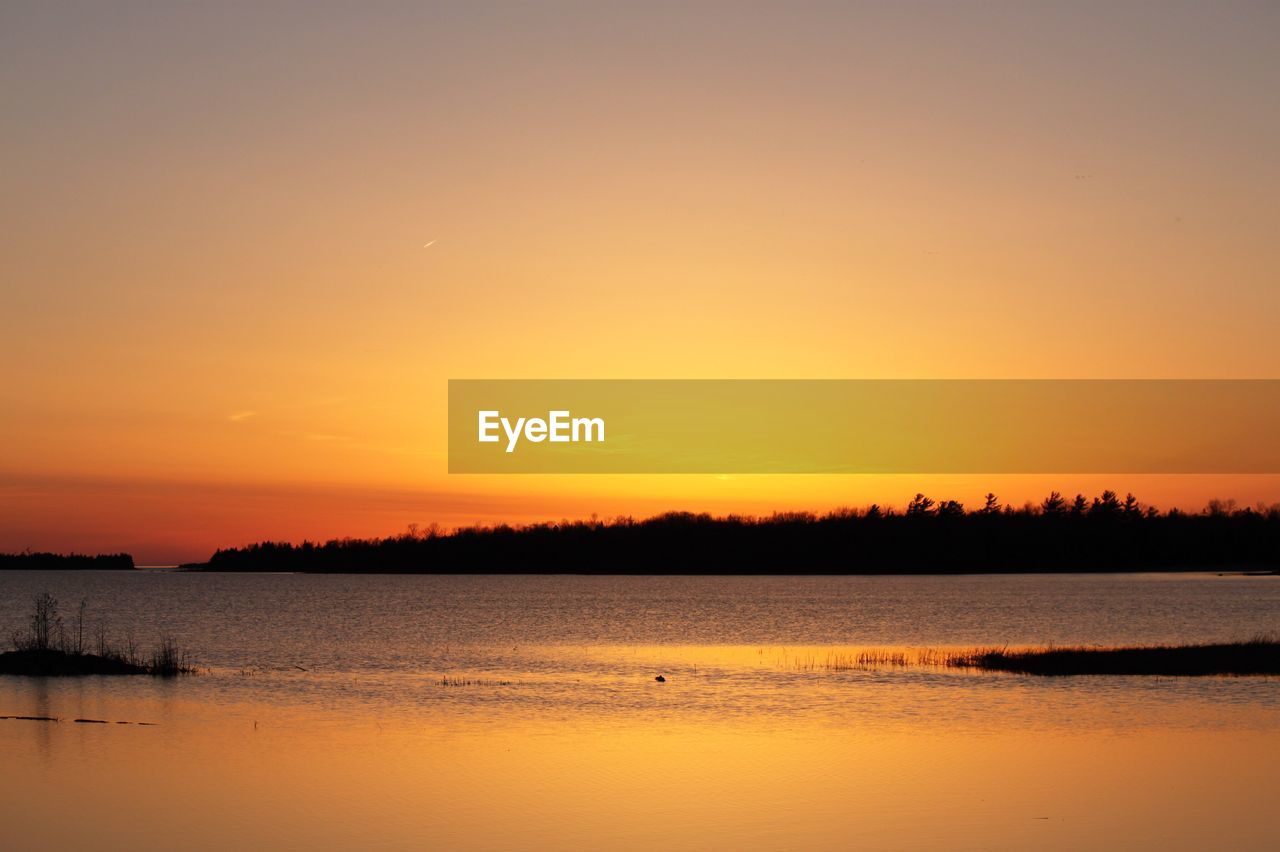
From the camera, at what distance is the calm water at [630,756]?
2431 centimetres

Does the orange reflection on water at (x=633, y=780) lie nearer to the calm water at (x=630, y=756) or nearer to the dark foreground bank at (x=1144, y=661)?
the calm water at (x=630, y=756)

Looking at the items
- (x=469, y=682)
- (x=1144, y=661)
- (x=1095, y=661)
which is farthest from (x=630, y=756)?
(x=1144, y=661)

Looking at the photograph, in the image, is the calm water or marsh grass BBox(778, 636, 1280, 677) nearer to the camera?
the calm water

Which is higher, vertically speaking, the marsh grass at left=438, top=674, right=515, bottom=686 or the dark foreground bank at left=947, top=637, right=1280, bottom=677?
the dark foreground bank at left=947, top=637, right=1280, bottom=677

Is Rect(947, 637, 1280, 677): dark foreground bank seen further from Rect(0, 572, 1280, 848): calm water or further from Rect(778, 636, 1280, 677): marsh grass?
Rect(0, 572, 1280, 848): calm water

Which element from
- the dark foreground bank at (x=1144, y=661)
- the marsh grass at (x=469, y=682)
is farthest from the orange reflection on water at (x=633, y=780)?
the dark foreground bank at (x=1144, y=661)

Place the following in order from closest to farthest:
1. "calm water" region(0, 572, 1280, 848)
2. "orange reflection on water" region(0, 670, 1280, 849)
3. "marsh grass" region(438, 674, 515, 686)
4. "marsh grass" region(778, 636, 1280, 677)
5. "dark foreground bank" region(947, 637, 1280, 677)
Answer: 1. "orange reflection on water" region(0, 670, 1280, 849)
2. "calm water" region(0, 572, 1280, 848)
3. "dark foreground bank" region(947, 637, 1280, 677)
4. "marsh grass" region(778, 636, 1280, 677)
5. "marsh grass" region(438, 674, 515, 686)

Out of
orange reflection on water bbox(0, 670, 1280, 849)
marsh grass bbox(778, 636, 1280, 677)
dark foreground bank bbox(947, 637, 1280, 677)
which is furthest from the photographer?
marsh grass bbox(778, 636, 1280, 677)

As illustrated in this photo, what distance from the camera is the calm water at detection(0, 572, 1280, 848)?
24.3 m

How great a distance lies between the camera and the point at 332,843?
23.2 meters

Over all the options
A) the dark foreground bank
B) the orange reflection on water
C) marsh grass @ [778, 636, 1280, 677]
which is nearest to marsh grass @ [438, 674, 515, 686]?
the orange reflection on water

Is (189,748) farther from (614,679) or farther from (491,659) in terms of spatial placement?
(491,659)

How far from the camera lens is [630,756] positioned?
33.0 meters

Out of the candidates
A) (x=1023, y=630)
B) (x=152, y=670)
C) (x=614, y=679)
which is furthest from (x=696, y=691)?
(x=1023, y=630)
